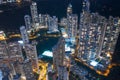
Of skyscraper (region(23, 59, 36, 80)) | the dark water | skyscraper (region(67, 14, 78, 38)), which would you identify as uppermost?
the dark water

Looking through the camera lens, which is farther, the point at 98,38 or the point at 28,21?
the point at 28,21

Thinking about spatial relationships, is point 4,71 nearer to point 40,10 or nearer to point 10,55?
point 10,55

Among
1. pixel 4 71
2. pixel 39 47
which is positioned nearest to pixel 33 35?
pixel 39 47

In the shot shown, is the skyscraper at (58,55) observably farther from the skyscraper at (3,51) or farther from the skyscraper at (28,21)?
the skyscraper at (28,21)

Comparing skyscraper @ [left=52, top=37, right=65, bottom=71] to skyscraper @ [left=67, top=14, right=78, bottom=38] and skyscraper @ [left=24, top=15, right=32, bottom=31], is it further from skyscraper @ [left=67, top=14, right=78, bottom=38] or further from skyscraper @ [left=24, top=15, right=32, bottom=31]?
skyscraper @ [left=24, top=15, right=32, bottom=31]

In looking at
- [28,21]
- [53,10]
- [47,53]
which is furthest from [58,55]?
[53,10]

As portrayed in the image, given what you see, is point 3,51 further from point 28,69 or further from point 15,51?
point 28,69

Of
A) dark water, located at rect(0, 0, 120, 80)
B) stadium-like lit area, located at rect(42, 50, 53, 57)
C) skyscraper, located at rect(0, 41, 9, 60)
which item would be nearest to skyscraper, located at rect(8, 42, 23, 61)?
skyscraper, located at rect(0, 41, 9, 60)

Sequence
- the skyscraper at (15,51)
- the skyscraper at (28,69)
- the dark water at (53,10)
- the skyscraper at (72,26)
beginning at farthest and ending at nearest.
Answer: the dark water at (53,10)
the skyscraper at (72,26)
the skyscraper at (15,51)
the skyscraper at (28,69)

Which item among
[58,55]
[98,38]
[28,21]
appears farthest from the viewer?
[28,21]

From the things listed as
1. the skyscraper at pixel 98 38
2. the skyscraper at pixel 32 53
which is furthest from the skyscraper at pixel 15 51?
the skyscraper at pixel 98 38

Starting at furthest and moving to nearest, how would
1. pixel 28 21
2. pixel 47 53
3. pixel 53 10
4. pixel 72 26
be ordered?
1. pixel 53 10
2. pixel 28 21
3. pixel 72 26
4. pixel 47 53
